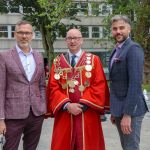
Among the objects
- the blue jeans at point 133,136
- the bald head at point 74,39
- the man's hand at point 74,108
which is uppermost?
the bald head at point 74,39

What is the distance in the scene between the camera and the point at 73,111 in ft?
15.4

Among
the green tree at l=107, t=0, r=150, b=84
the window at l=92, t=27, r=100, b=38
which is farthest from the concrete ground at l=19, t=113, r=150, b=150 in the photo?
the window at l=92, t=27, r=100, b=38

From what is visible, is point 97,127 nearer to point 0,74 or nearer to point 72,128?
point 72,128

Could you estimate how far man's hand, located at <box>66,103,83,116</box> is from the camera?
15.4 ft

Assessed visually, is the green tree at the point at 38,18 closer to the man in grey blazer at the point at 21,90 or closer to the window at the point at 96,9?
the window at the point at 96,9

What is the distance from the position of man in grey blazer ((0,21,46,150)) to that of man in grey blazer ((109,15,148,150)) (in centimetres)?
87

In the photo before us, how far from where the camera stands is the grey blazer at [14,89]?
4.47 m

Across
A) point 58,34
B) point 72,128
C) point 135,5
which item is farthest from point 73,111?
point 58,34

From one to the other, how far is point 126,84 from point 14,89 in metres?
1.25

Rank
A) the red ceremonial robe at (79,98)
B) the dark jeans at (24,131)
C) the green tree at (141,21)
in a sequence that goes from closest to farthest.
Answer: the dark jeans at (24,131) < the red ceremonial robe at (79,98) < the green tree at (141,21)

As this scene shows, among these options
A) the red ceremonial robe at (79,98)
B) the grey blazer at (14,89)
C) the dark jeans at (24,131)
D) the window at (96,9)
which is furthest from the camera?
the window at (96,9)

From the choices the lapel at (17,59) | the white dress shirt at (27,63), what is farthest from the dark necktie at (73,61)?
the lapel at (17,59)

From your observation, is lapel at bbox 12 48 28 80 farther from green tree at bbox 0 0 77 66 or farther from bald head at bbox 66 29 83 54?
green tree at bbox 0 0 77 66

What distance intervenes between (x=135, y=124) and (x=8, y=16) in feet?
139
